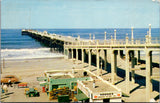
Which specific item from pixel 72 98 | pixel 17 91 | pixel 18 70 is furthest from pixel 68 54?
pixel 72 98

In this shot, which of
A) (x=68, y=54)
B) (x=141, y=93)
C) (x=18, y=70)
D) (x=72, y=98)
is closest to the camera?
(x=72, y=98)

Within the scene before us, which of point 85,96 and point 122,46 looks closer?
point 85,96

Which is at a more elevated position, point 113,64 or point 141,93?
point 113,64

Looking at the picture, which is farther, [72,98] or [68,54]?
[68,54]

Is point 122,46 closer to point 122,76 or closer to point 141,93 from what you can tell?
point 141,93

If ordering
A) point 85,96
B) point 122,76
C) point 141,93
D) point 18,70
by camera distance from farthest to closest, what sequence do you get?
point 18,70
point 122,76
point 141,93
point 85,96

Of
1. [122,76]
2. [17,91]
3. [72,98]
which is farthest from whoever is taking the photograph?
[122,76]

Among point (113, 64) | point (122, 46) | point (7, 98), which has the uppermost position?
point (122, 46)

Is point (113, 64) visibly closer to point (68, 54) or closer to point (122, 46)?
point (122, 46)

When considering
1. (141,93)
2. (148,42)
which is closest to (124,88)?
(141,93)
